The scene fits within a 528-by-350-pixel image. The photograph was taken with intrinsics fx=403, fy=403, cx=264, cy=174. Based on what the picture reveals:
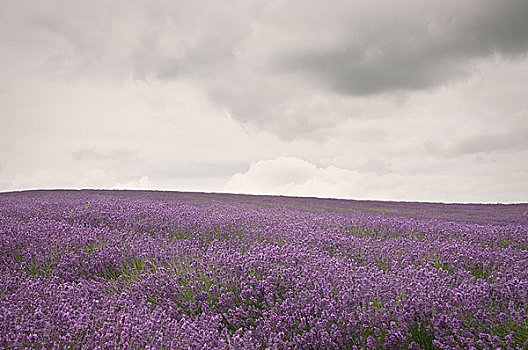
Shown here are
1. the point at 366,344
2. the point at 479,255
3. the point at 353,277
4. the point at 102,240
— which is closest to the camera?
the point at 366,344

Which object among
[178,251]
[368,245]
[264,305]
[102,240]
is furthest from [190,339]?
[102,240]

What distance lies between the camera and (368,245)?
4.38 metres

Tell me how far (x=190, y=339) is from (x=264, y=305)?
→ 29.9 inches

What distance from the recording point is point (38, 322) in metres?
2.25

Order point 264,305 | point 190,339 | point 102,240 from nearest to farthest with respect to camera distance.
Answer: point 190,339 < point 264,305 < point 102,240

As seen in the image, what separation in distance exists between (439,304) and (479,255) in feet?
6.27

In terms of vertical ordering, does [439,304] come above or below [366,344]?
above

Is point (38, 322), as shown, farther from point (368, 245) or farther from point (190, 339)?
point (368, 245)

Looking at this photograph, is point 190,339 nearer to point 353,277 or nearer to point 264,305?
point 264,305

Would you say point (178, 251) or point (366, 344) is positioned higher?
point (178, 251)

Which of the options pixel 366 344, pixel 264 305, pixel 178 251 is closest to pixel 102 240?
pixel 178 251

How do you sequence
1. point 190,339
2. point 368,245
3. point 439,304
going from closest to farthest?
point 190,339 < point 439,304 < point 368,245

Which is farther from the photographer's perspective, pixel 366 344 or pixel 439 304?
pixel 439 304

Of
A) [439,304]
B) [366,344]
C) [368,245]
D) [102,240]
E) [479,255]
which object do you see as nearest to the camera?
[366,344]
